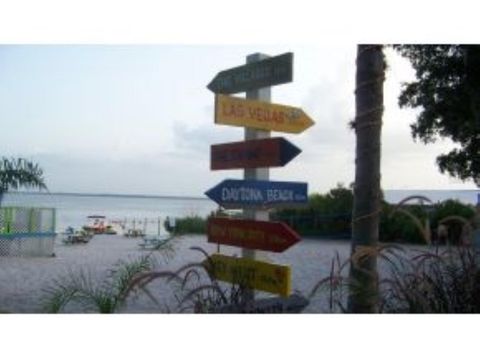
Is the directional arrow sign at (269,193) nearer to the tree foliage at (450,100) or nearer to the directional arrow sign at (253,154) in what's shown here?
the directional arrow sign at (253,154)

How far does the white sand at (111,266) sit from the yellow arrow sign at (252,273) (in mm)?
133

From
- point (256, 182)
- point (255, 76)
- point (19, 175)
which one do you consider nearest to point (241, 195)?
point (256, 182)

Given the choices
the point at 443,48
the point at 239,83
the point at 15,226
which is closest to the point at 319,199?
→ the point at 15,226

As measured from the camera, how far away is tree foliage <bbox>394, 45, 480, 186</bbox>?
19.4ft

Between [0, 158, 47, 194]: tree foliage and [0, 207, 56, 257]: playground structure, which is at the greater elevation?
[0, 158, 47, 194]: tree foliage

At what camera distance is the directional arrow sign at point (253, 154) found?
10.8ft

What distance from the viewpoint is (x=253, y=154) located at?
11.3 feet

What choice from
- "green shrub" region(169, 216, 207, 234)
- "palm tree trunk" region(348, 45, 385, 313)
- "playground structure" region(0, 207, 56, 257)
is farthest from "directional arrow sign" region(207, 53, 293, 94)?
"green shrub" region(169, 216, 207, 234)

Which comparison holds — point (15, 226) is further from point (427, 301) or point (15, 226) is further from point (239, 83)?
point (427, 301)

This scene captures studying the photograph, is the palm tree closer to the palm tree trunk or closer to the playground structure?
the palm tree trunk

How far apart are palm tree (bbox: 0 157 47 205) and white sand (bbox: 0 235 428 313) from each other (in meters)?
0.94

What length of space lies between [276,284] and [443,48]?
3.64 m

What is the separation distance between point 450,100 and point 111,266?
4.86 m

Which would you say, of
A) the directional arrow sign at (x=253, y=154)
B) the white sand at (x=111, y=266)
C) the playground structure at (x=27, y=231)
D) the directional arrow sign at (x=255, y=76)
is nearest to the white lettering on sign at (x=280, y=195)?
the directional arrow sign at (x=253, y=154)
